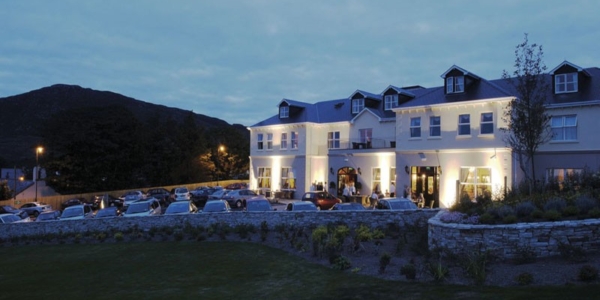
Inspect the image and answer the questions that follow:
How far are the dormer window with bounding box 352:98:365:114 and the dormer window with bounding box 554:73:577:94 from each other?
16320mm

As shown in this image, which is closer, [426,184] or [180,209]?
[180,209]

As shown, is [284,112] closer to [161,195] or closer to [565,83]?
[161,195]

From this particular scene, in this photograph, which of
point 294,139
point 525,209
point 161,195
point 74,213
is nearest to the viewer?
point 525,209

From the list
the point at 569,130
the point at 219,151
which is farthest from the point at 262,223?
the point at 219,151

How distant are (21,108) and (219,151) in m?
132

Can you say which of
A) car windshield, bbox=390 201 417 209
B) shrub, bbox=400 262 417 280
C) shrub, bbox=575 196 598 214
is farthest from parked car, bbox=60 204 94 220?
shrub, bbox=575 196 598 214

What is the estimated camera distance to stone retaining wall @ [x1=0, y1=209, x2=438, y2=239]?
22.3 meters

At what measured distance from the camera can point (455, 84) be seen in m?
34.6

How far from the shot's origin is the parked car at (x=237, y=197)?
4081 centimetres

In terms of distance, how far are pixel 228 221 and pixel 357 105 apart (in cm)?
2302

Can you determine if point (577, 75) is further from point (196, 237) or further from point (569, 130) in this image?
point (196, 237)

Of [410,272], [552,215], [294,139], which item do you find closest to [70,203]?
[294,139]

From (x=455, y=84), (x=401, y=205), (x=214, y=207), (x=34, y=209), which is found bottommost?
(x=34, y=209)

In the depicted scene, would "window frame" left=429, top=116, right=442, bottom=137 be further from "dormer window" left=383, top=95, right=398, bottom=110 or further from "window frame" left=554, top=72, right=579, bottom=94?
"window frame" left=554, top=72, right=579, bottom=94
